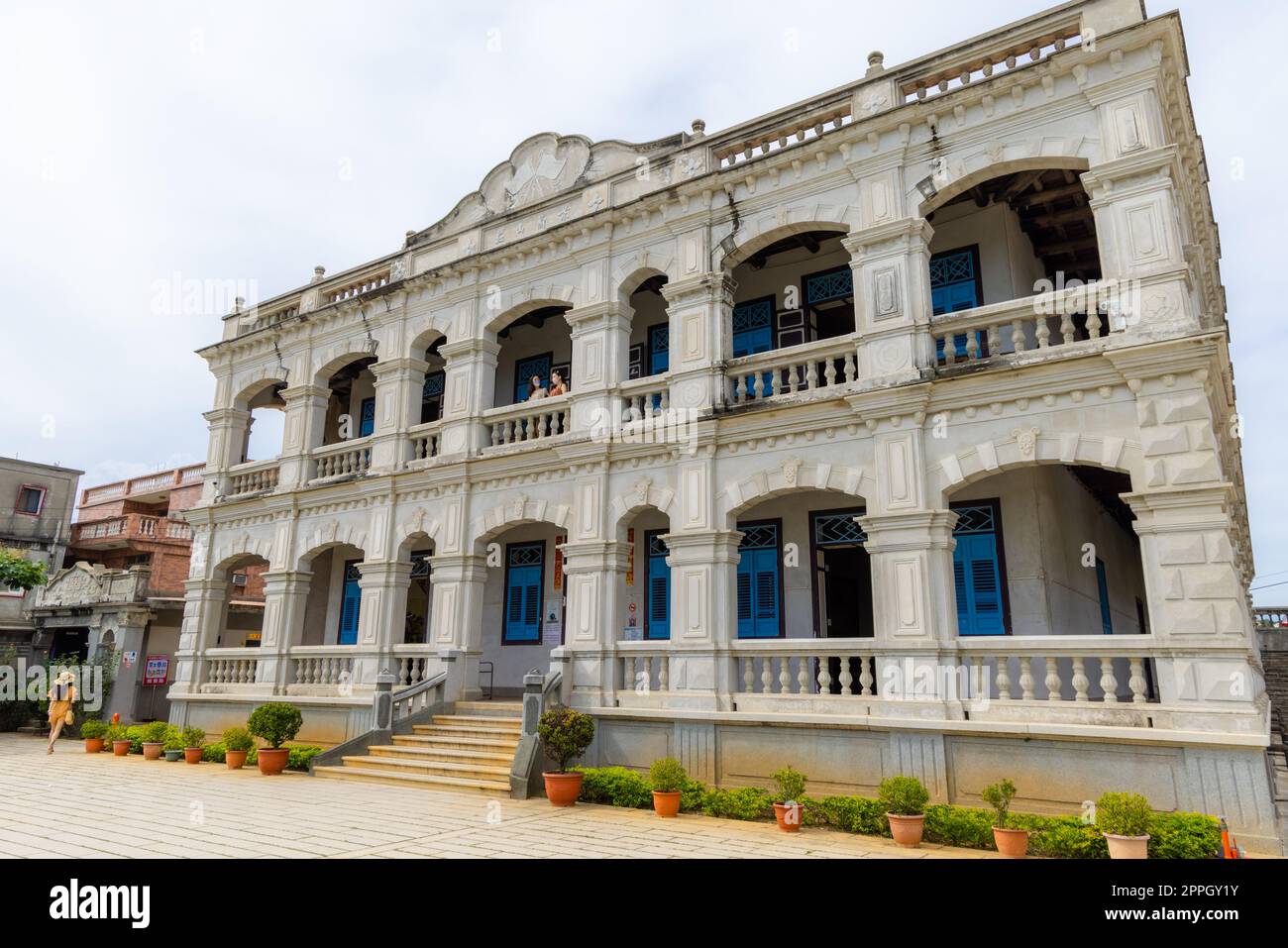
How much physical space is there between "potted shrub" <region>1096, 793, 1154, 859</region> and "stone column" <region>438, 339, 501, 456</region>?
11158 mm

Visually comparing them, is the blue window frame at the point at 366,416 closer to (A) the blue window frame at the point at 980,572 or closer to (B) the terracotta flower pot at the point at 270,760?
(B) the terracotta flower pot at the point at 270,760

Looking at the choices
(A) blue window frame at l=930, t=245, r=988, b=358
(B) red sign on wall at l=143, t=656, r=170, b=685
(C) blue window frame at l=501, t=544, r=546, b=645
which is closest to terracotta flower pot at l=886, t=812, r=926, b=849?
(A) blue window frame at l=930, t=245, r=988, b=358

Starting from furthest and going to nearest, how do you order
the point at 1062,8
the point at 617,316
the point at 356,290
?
the point at 356,290 → the point at 617,316 → the point at 1062,8

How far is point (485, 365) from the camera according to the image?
16.0 m

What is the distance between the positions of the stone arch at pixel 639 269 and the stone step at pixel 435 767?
303 inches

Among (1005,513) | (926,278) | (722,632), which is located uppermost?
(926,278)

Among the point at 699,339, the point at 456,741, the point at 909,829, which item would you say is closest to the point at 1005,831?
the point at 909,829

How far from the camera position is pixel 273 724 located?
13812 mm

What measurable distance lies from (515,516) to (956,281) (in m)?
8.13

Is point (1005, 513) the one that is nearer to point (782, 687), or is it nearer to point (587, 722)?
point (782, 687)

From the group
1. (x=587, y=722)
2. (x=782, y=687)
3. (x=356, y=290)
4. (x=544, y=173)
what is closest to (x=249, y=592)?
(x=356, y=290)

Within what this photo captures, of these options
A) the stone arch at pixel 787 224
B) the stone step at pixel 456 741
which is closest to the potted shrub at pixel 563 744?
the stone step at pixel 456 741

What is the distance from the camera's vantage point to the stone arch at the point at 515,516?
46.3 ft

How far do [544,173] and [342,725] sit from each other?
11.0m
